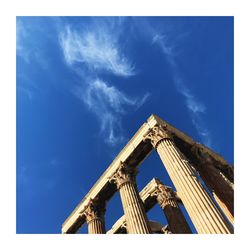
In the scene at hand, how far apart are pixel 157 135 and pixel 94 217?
25.3ft

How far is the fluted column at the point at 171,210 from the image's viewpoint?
1908cm

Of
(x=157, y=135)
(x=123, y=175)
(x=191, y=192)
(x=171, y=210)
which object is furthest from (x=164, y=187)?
(x=191, y=192)

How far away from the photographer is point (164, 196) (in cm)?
2245

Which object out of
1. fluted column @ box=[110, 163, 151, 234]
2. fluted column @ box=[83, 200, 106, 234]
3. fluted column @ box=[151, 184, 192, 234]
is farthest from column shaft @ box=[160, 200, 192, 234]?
fluted column @ box=[83, 200, 106, 234]

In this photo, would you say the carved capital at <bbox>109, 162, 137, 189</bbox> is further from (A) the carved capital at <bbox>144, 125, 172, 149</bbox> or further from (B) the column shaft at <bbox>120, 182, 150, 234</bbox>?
(A) the carved capital at <bbox>144, 125, 172, 149</bbox>

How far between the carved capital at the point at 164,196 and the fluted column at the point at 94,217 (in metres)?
4.38

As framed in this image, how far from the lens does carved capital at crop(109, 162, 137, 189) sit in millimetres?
19003

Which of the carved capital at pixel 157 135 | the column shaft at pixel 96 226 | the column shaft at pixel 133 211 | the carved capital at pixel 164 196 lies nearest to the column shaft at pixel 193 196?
the carved capital at pixel 157 135

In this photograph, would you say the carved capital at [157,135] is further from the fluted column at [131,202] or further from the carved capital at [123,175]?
the fluted column at [131,202]

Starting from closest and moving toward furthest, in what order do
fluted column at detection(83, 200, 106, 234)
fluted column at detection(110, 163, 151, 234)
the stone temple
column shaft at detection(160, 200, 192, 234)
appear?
the stone temple < fluted column at detection(110, 163, 151, 234) < column shaft at detection(160, 200, 192, 234) < fluted column at detection(83, 200, 106, 234)
